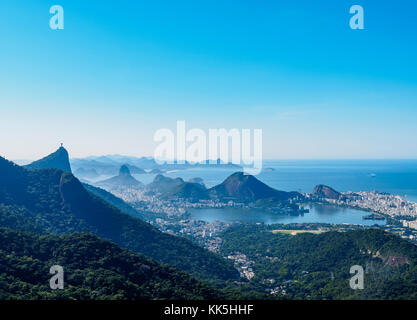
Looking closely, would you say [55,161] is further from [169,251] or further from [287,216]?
[287,216]

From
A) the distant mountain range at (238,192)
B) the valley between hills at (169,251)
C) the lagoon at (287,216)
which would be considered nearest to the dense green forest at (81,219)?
the valley between hills at (169,251)

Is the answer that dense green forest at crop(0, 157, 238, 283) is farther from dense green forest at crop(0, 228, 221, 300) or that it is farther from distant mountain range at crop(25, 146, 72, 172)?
distant mountain range at crop(25, 146, 72, 172)

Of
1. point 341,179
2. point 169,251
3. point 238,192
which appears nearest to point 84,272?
point 169,251

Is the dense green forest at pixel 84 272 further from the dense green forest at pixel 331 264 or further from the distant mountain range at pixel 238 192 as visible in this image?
the distant mountain range at pixel 238 192

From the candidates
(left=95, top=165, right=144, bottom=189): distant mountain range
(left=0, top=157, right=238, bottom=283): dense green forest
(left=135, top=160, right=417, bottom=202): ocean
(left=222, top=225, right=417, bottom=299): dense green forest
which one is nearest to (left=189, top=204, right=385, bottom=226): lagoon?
(left=222, top=225, right=417, bottom=299): dense green forest
